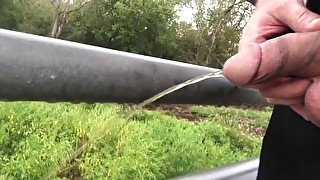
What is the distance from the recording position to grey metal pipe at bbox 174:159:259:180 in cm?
70

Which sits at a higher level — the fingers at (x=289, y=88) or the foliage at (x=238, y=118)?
the fingers at (x=289, y=88)

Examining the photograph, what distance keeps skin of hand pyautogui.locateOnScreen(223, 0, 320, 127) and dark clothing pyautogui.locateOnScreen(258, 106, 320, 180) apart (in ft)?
0.51

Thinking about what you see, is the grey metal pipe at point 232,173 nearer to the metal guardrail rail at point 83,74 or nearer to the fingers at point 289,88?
the metal guardrail rail at point 83,74

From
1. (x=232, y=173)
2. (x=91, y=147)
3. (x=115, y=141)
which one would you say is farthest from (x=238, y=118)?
(x=232, y=173)

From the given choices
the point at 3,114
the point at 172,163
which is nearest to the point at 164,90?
the point at 172,163

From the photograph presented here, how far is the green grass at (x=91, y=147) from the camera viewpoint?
9.60 feet

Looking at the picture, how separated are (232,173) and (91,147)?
2558 mm

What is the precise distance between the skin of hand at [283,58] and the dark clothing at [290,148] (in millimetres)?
155

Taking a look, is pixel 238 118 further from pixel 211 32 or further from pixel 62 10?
pixel 62 10

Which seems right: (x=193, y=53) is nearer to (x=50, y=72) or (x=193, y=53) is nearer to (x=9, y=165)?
(x=9, y=165)

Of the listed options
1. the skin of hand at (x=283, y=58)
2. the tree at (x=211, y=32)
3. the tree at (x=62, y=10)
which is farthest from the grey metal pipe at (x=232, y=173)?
the tree at (x=62, y=10)

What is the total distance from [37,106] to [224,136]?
1830 mm

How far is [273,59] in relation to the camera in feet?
1.12

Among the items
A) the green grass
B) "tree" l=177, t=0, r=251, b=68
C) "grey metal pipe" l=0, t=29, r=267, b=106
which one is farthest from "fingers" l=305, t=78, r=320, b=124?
"tree" l=177, t=0, r=251, b=68
